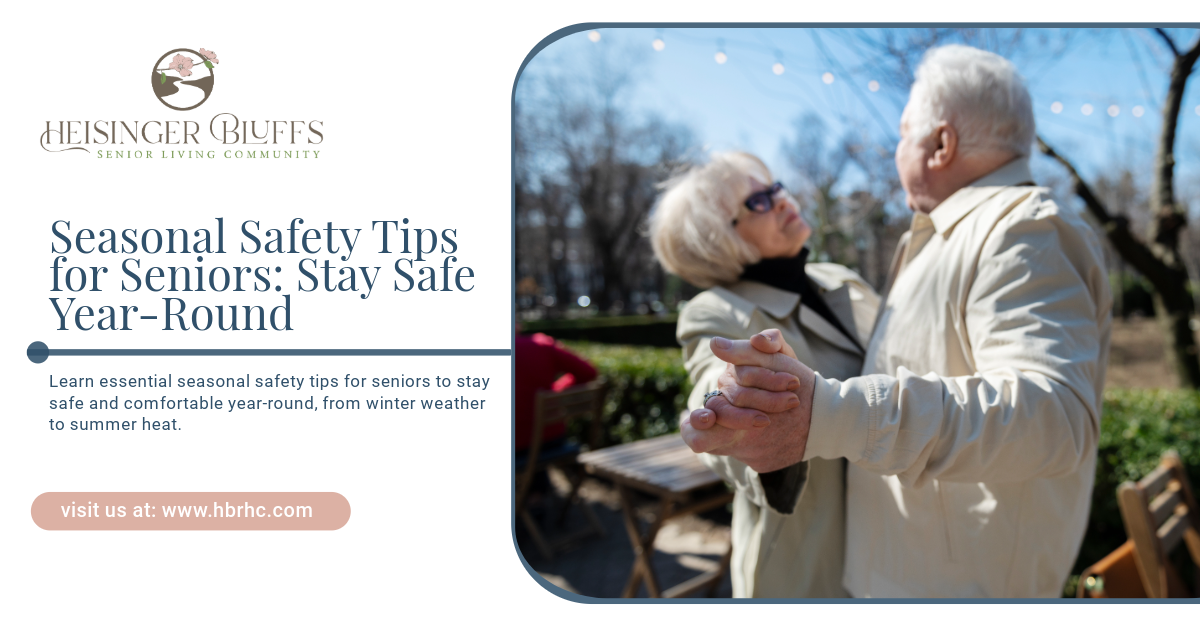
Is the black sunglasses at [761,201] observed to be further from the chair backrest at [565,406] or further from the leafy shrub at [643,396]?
the leafy shrub at [643,396]

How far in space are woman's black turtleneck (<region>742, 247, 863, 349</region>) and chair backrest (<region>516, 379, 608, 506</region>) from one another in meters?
2.13

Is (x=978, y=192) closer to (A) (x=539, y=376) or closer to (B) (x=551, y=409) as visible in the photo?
(B) (x=551, y=409)

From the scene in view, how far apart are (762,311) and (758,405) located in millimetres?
457

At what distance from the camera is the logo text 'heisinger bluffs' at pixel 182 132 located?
137 cm

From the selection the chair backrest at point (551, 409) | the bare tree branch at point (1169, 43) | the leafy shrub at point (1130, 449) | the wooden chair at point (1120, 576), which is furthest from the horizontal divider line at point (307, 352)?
the bare tree branch at point (1169, 43)

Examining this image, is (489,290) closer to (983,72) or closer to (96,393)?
(96,393)

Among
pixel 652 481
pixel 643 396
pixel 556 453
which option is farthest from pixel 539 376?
pixel 652 481

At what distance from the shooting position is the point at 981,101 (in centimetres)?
126

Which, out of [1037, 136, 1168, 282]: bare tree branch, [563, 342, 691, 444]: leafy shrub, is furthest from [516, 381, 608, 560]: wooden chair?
[1037, 136, 1168, 282]: bare tree branch

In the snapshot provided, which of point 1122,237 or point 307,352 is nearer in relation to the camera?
point 307,352

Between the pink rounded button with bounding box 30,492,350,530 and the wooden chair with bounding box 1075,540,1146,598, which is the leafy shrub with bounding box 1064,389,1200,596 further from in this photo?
the pink rounded button with bounding box 30,492,350,530

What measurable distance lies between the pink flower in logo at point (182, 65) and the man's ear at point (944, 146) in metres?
1.44

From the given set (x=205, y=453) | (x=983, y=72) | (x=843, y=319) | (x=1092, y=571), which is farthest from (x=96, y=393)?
(x=1092, y=571)

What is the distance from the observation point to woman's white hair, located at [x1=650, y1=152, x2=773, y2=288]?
149 centimetres
